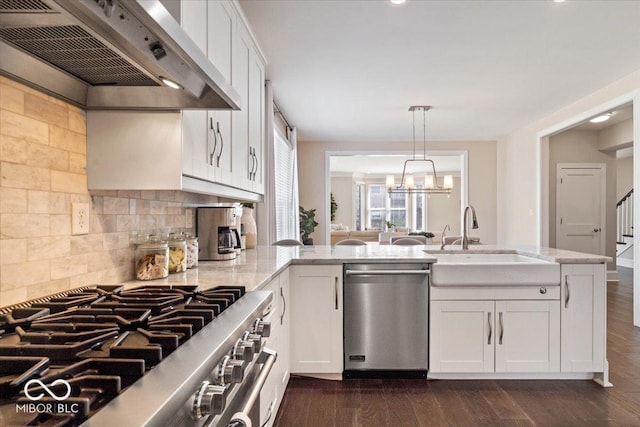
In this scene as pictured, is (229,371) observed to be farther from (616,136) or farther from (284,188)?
(616,136)

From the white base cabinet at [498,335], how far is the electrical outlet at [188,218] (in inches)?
66.1

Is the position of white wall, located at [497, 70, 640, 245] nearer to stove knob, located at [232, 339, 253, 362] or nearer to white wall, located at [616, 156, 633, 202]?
white wall, located at [616, 156, 633, 202]

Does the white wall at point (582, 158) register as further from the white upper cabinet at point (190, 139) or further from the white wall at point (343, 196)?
the white wall at point (343, 196)

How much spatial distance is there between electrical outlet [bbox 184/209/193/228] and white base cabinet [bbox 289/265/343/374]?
2.34 feet

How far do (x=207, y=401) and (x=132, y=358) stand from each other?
0.53ft

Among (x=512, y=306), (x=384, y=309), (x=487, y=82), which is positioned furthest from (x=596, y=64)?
(x=384, y=309)

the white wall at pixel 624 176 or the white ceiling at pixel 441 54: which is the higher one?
the white ceiling at pixel 441 54

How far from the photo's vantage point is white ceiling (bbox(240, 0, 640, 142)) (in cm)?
280

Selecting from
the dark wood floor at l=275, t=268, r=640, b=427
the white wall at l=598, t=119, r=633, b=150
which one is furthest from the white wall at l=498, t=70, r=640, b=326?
the dark wood floor at l=275, t=268, r=640, b=427

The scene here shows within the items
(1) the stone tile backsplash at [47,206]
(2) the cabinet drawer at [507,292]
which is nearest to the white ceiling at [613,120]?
(2) the cabinet drawer at [507,292]

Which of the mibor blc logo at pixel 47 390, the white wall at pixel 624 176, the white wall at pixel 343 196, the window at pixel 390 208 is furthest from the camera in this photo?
the window at pixel 390 208

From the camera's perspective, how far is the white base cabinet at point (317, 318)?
267 centimetres

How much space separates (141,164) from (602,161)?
785 cm

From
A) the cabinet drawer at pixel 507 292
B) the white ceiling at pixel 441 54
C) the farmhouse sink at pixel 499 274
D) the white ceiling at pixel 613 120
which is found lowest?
the cabinet drawer at pixel 507 292
